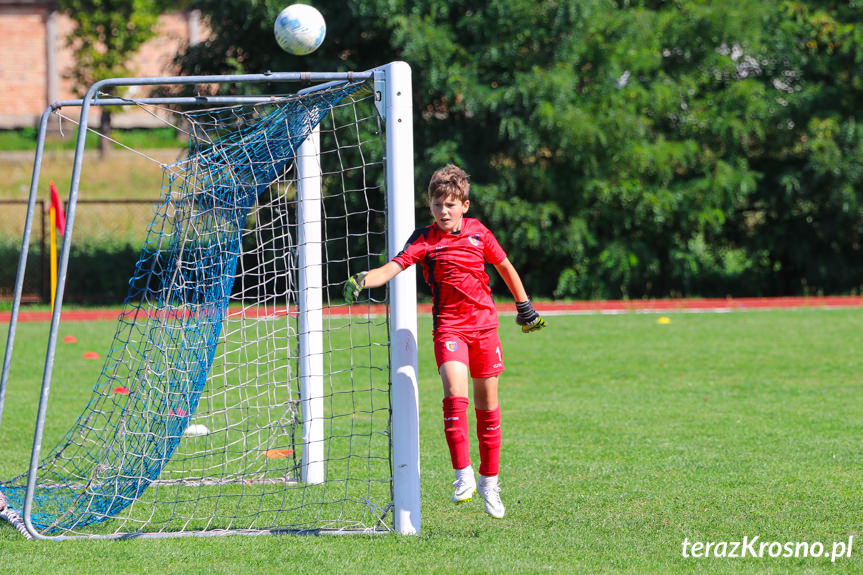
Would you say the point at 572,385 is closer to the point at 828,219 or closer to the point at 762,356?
the point at 762,356

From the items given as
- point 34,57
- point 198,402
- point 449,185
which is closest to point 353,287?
point 449,185

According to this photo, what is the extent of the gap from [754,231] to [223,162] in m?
18.7

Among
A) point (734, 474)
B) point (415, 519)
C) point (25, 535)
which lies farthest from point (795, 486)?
point (25, 535)

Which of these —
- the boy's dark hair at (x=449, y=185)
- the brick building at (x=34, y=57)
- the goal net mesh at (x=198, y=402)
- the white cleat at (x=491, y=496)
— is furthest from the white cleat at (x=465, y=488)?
the brick building at (x=34, y=57)

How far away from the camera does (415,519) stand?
16.6ft

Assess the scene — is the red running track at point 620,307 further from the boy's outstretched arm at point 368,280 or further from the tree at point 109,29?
the tree at point 109,29

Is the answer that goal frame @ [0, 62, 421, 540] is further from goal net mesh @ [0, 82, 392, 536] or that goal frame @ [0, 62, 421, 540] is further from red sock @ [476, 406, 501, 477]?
red sock @ [476, 406, 501, 477]

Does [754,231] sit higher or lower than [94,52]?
lower

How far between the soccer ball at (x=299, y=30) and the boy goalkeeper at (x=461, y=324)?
3.88 feet

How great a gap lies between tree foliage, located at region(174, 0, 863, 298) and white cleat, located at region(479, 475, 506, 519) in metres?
15.1

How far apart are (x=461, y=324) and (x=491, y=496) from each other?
878 millimetres

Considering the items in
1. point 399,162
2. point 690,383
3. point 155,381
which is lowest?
point 690,383

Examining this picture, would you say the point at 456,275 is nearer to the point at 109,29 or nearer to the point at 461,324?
the point at 461,324

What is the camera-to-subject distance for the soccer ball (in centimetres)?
568
